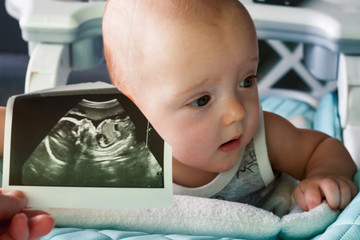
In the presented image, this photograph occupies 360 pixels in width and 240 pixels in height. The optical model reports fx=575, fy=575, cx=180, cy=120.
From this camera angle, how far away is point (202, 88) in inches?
21.3

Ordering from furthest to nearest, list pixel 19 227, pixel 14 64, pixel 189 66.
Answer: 1. pixel 14 64
2. pixel 189 66
3. pixel 19 227

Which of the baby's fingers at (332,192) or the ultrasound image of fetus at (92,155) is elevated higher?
the ultrasound image of fetus at (92,155)

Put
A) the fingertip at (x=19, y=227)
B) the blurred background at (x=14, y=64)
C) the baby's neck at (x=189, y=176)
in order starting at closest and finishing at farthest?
the fingertip at (x=19, y=227)
the baby's neck at (x=189, y=176)
the blurred background at (x=14, y=64)

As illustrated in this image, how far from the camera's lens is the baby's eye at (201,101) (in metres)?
0.55

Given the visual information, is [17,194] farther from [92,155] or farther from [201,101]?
[201,101]

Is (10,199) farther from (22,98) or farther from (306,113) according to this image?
(306,113)

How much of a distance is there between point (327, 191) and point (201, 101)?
0.51 ft

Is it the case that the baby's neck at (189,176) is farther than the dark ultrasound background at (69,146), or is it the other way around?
the baby's neck at (189,176)

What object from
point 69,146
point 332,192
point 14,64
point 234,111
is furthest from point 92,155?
point 14,64

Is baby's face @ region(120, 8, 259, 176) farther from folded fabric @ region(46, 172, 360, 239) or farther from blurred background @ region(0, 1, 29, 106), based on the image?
blurred background @ region(0, 1, 29, 106)

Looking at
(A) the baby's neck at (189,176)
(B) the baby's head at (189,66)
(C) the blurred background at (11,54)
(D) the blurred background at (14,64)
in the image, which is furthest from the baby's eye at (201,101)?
(C) the blurred background at (11,54)

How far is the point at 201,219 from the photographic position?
541mm

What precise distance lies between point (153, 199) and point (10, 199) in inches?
4.7

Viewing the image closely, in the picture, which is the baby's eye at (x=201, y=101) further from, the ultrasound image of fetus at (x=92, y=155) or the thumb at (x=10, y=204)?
the thumb at (x=10, y=204)
